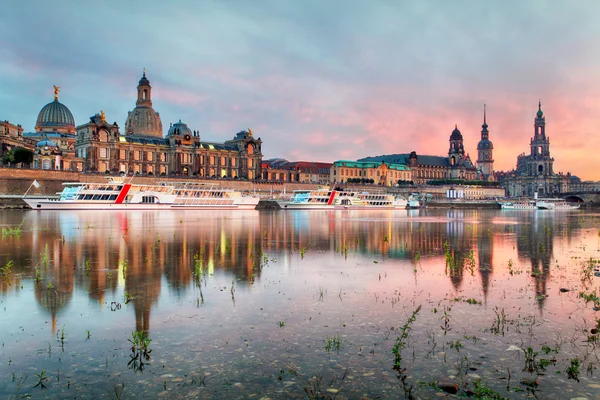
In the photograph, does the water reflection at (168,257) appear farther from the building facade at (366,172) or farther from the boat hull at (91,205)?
the building facade at (366,172)

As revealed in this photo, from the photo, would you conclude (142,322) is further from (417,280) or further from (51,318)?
(417,280)

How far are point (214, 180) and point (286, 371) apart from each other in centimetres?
12016

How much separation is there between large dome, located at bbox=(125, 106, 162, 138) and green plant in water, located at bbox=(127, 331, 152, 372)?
138 meters

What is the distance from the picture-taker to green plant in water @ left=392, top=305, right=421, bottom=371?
8211mm

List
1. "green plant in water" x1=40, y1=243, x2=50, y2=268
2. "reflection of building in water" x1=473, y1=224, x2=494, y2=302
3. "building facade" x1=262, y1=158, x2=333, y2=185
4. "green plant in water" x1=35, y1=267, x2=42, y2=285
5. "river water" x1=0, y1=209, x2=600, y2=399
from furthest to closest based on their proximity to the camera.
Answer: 1. "building facade" x1=262, y1=158, x2=333, y2=185
2. "green plant in water" x1=40, y1=243, x2=50, y2=268
3. "reflection of building in water" x1=473, y1=224, x2=494, y2=302
4. "green plant in water" x1=35, y1=267, x2=42, y2=285
5. "river water" x1=0, y1=209, x2=600, y2=399

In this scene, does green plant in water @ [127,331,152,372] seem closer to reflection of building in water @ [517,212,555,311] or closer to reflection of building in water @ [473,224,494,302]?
reflection of building in water @ [473,224,494,302]

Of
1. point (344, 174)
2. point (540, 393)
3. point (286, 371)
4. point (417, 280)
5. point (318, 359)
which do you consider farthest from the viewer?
point (344, 174)

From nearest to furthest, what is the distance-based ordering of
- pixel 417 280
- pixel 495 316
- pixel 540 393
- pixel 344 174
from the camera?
pixel 540 393, pixel 495 316, pixel 417 280, pixel 344 174

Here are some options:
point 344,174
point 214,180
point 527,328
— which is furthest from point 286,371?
point 344,174

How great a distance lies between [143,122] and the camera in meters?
141

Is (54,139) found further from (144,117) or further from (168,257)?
(168,257)

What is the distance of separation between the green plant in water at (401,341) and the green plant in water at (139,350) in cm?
395

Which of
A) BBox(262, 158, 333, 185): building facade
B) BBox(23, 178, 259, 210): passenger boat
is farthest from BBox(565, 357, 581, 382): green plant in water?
BBox(262, 158, 333, 185): building facade

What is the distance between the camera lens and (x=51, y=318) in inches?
413
